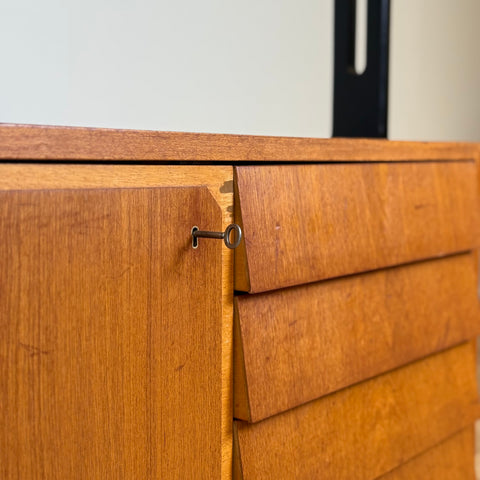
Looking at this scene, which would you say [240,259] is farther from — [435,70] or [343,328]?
[435,70]

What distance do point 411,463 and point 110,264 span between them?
620mm

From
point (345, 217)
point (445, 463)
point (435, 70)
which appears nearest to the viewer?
point (345, 217)

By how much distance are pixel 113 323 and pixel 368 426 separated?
1.46 feet

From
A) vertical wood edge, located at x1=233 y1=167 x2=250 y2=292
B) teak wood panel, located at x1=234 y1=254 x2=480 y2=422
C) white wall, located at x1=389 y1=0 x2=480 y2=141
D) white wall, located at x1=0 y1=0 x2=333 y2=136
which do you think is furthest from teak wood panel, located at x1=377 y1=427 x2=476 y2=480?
white wall, located at x1=389 y1=0 x2=480 y2=141

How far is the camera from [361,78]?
1234 millimetres

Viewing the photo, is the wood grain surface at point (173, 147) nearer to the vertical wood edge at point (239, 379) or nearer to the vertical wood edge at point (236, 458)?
the vertical wood edge at point (239, 379)

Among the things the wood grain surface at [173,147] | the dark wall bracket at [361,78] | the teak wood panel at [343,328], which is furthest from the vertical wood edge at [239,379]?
the dark wall bracket at [361,78]

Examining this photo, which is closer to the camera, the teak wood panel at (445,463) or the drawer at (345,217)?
the drawer at (345,217)

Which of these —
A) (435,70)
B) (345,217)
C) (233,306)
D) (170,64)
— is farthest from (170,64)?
(435,70)

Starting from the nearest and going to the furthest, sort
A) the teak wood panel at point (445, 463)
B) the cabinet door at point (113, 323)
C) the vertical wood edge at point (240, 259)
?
the cabinet door at point (113, 323), the vertical wood edge at point (240, 259), the teak wood panel at point (445, 463)

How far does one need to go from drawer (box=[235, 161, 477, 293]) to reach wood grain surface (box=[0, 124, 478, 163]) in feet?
0.05

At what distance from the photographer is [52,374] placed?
570mm

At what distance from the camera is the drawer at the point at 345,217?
29.7 inches

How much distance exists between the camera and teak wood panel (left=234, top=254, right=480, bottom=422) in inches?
29.9
